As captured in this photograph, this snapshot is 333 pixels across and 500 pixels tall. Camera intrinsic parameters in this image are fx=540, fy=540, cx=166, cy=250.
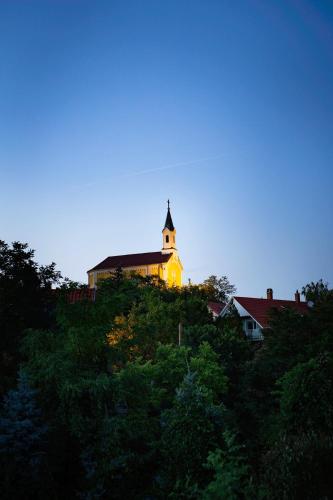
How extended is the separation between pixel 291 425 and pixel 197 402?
17.8ft

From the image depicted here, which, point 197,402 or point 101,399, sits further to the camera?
point 101,399

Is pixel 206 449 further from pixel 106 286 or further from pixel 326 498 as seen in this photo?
pixel 106 286

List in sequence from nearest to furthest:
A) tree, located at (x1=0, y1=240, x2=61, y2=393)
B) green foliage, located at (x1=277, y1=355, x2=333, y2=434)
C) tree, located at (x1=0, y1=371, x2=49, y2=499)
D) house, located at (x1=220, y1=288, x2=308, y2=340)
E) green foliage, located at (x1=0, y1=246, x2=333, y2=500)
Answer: green foliage, located at (x1=0, y1=246, x2=333, y2=500), tree, located at (x1=0, y1=371, x2=49, y2=499), green foliage, located at (x1=277, y1=355, x2=333, y2=434), tree, located at (x1=0, y1=240, x2=61, y2=393), house, located at (x1=220, y1=288, x2=308, y2=340)

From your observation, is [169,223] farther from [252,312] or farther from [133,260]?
[252,312]

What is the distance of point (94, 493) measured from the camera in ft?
85.1

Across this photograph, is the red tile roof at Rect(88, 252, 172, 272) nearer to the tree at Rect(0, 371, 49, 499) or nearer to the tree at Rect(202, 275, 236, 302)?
the tree at Rect(202, 275, 236, 302)

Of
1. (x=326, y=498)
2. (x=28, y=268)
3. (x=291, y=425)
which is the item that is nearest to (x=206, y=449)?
(x=291, y=425)

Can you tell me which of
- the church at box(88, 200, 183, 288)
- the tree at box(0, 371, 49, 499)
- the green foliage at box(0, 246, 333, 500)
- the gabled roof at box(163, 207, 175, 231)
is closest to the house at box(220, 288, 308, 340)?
the green foliage at box(0, 246, 333, 500)

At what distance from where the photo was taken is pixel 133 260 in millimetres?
119500

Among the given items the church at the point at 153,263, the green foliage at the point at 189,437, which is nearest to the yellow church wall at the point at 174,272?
the church at the point at 153,263

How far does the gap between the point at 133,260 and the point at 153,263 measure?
19.3 feet

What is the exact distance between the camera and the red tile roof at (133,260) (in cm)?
11662

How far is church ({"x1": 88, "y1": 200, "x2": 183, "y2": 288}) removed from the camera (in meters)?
115

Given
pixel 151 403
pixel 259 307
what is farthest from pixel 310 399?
pixel 259 307
